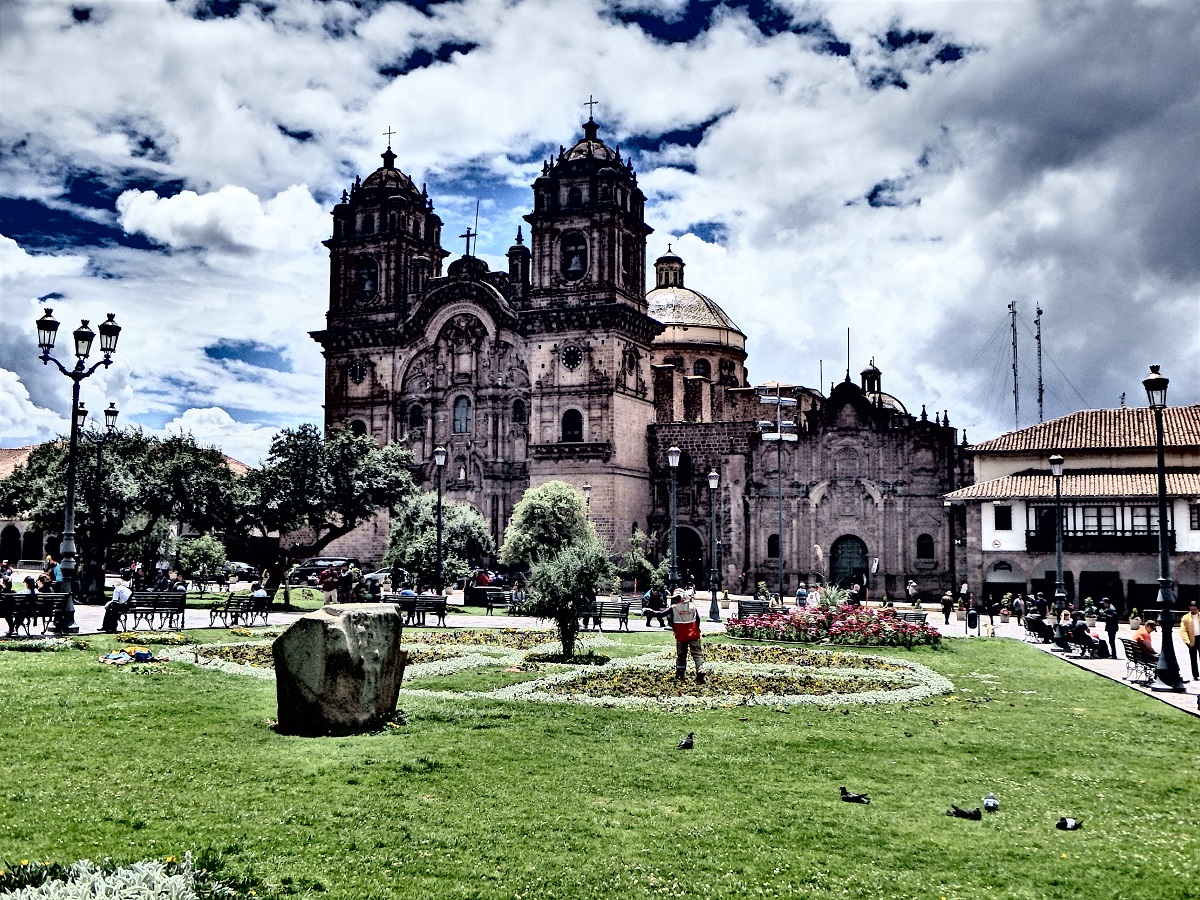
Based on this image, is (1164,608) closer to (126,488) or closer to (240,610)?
(240,610)

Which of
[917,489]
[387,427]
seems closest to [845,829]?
[917,489]

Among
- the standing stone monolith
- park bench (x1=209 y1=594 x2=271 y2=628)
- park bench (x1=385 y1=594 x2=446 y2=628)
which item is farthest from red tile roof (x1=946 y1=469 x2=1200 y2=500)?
the standing stone monolith

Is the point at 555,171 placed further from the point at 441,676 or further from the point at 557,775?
the point at 557,775

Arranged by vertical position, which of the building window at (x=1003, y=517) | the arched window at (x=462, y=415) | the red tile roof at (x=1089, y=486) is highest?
the arched window at (x=462, y=415)

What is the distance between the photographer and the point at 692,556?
52.7 metres

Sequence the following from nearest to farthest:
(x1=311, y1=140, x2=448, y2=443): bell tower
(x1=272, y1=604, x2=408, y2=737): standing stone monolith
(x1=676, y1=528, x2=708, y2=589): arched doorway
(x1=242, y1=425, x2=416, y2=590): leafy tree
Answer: (x1=272, y1=604, x2=408, y2=737): standing stone monolith, (x1=242, y1=425, x2=416, y2=590): leafy tree, (x1=676, y1=528, x2=708, y2=589): arched doorway, (x1=311, y1=140, x2=448, y2=443): bell tower

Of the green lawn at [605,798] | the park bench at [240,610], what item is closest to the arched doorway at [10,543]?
the park bench at [240,610]

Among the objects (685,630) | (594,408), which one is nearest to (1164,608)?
(685,630)

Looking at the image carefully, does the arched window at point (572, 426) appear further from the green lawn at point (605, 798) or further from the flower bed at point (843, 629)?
the green lawn at point (605, 798)

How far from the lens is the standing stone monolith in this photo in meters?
10.7

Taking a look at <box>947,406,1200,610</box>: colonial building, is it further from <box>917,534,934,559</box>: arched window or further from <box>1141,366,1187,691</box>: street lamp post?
<box>1141,366,1187,691</box>: street lamp post

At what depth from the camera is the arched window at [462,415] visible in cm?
5428

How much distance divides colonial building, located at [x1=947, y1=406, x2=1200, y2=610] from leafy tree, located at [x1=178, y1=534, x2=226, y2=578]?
3166 cm

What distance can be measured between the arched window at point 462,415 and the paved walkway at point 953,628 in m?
19.9
